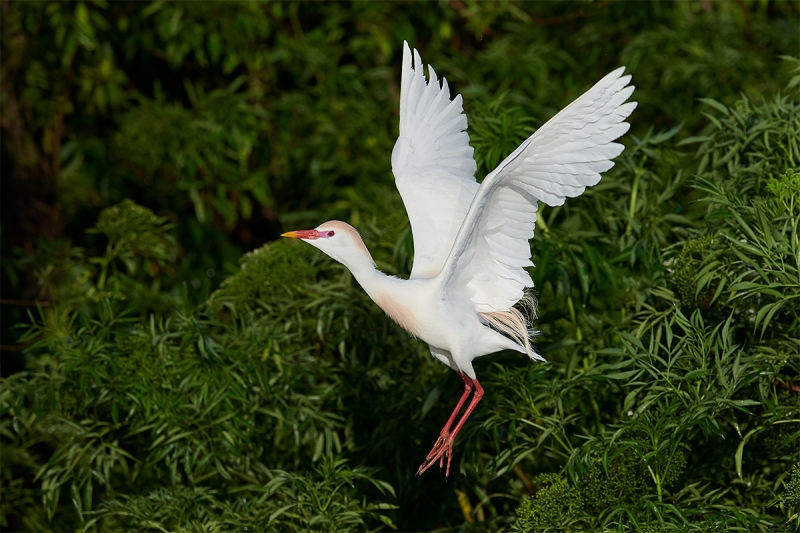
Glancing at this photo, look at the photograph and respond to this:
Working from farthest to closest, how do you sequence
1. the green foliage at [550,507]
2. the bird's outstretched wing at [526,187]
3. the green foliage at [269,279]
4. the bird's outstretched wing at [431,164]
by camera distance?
the green foliage at [269,279]
the bird's outstretched wing at [431,164]
the green foliage at [550,507]
the bird's outstretched wing at [526,187]

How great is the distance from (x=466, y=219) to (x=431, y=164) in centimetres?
85

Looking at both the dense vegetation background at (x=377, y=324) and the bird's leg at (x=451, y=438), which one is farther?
the bird's leg at (x=451, y=438)

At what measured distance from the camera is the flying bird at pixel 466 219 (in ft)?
9.60

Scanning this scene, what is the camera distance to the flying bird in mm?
2926

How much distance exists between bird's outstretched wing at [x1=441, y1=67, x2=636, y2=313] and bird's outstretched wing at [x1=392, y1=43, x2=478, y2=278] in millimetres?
255

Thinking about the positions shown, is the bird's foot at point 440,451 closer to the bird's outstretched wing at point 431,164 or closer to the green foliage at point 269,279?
the bird's outstretched wing at point 431,164

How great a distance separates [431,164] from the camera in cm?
375

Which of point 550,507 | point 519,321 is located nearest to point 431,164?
point 519,321

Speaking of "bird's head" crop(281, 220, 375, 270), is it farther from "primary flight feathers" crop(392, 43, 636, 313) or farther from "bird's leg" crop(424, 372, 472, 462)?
"bird's leg" crop(424, 372, 472, 462)

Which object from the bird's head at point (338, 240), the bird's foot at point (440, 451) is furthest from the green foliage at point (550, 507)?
the bird's head at point (338, 240)

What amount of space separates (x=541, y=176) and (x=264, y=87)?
130 inches

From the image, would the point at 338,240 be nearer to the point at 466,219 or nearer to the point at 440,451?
the point at 466,219

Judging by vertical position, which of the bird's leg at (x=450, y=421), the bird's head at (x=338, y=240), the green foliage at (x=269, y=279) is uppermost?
the bird's head at (x=338, y=240)

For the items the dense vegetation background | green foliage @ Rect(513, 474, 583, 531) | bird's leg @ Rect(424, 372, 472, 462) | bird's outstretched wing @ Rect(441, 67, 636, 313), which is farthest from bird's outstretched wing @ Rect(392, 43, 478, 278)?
green foliage @ Rect(513, 474, 583, 531)
